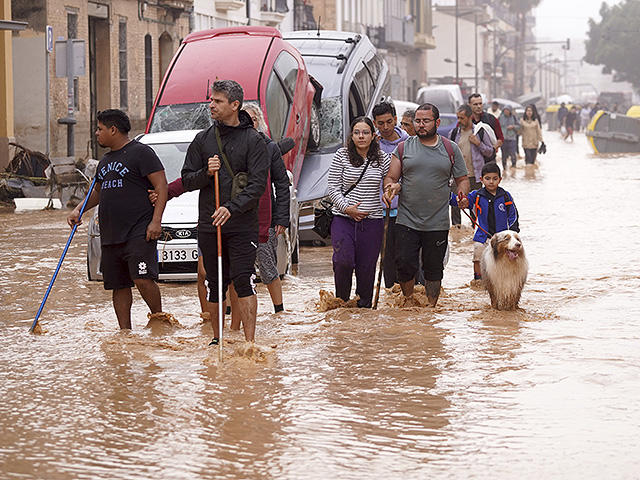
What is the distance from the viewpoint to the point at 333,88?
61.0 ft

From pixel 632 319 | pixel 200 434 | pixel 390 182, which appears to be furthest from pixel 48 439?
pixel 632 319

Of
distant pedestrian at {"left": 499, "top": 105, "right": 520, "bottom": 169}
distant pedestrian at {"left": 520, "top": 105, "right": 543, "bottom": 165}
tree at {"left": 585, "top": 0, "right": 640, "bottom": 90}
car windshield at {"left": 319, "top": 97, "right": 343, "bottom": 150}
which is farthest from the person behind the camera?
tree at {"left": 585, "top": 0, "right": 640, "bottom": 90}

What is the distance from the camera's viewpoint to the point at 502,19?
14962 centimetres

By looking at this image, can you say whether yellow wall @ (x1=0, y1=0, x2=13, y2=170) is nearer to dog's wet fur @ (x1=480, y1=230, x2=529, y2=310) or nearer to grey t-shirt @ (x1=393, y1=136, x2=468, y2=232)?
grey t-shirt @ (x1=393, y1=136, x2=468, y2=232)

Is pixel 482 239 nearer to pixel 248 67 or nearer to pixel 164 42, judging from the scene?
pixel 248 67

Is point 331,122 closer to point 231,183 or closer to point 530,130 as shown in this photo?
point 231,183

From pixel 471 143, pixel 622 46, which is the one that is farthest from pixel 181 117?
pixel 622 46

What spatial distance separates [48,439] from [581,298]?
6.09 metres

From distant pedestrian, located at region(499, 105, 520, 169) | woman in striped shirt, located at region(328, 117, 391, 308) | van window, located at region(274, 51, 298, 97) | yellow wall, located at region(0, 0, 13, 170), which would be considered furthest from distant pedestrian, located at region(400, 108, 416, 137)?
distant pedestrian, located at region(499, 105, 520, 169)

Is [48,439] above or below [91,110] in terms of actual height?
below

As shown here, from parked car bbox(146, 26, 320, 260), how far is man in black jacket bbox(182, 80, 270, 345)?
6.50 m

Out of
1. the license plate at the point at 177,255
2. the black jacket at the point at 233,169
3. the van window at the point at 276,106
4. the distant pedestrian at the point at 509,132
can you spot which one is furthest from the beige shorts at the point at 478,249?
the distant pedestrian at the point at 509,132

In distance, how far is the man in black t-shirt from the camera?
8789mm

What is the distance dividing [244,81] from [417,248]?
6.06 meters
